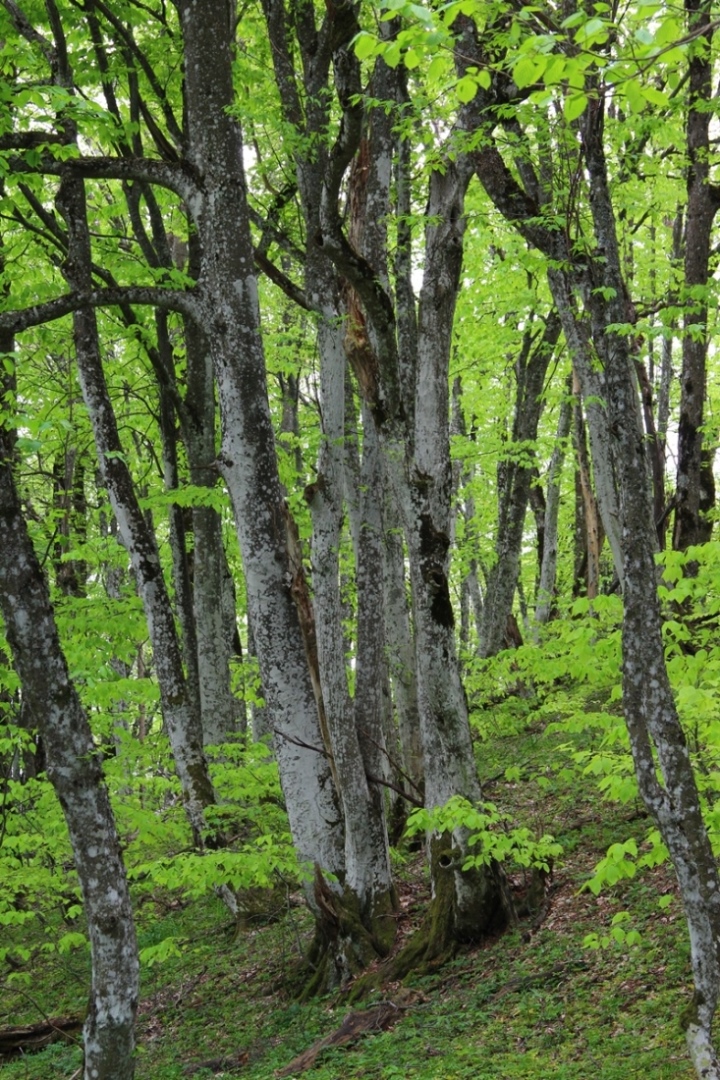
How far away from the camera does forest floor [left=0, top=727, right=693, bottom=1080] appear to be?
501 cm

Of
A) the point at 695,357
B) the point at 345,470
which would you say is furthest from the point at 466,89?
the point at 695,357

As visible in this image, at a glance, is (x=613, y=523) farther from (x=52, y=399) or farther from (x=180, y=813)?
(x=52, y=399)

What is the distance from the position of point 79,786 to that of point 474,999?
3385 mm

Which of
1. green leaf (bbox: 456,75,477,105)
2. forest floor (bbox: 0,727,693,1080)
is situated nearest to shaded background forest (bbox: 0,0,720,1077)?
green leaf (bbox: 456,75,477,105)

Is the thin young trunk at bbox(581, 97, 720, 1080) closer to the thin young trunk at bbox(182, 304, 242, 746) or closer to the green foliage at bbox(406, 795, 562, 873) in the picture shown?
the green foliage at bbox(406, 795, 562, 873)

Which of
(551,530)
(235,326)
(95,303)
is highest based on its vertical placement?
(95,303)

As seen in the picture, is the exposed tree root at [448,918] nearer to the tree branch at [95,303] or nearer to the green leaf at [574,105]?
the tree branch at [95,303]

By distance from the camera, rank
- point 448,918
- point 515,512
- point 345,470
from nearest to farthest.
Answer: point 448,918, point 345,470, point 515,512

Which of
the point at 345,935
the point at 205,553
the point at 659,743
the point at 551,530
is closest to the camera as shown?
the point at 659,743

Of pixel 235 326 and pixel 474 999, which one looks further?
pixel 235 326

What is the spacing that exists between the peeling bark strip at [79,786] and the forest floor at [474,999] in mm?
881

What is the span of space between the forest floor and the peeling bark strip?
881 mm

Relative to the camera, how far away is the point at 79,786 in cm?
467

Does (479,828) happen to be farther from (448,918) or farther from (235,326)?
(235,326)
